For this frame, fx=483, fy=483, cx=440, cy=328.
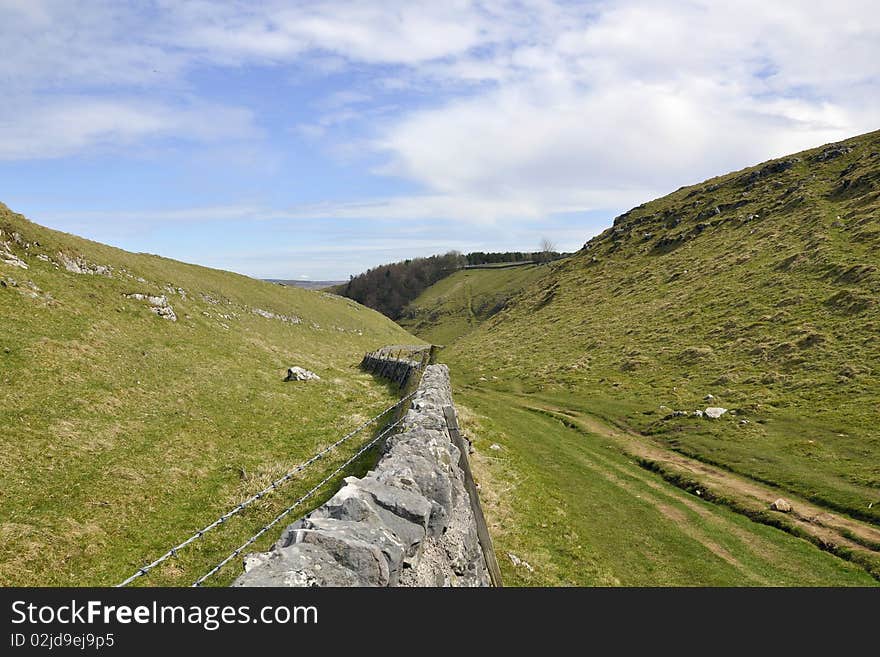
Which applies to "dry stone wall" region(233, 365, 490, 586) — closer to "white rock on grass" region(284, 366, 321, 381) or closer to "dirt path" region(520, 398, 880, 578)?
"dirt path" region(520, 398, 880, 578)

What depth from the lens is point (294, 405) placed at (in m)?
24.9

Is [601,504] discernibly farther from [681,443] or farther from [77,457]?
[77,457]

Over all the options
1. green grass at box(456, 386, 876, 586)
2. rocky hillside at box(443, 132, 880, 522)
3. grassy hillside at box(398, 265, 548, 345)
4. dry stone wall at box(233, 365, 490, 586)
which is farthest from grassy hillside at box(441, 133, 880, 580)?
grassy hillside at box(398, 265, 548, 345)

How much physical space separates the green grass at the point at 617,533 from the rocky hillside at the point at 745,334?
14.4ft

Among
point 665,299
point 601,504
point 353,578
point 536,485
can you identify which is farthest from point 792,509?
point 665,299

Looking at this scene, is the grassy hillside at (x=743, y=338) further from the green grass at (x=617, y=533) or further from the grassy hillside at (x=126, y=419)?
the grassy hillside at (x=126, y=419)

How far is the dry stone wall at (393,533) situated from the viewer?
5805 mm

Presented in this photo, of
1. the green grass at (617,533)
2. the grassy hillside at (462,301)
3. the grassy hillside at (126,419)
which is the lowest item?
the green grass at (617,533)

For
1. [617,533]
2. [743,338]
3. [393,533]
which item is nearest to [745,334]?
[743,338]

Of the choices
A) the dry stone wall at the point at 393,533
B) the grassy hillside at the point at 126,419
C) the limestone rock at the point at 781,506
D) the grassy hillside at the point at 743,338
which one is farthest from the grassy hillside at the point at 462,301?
the dry stone wall at the point at 393,533

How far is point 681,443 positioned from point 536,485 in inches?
471

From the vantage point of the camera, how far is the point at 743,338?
40562 millimetres

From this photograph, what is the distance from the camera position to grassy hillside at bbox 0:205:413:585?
1184cm

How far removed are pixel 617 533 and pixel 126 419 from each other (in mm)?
18679
